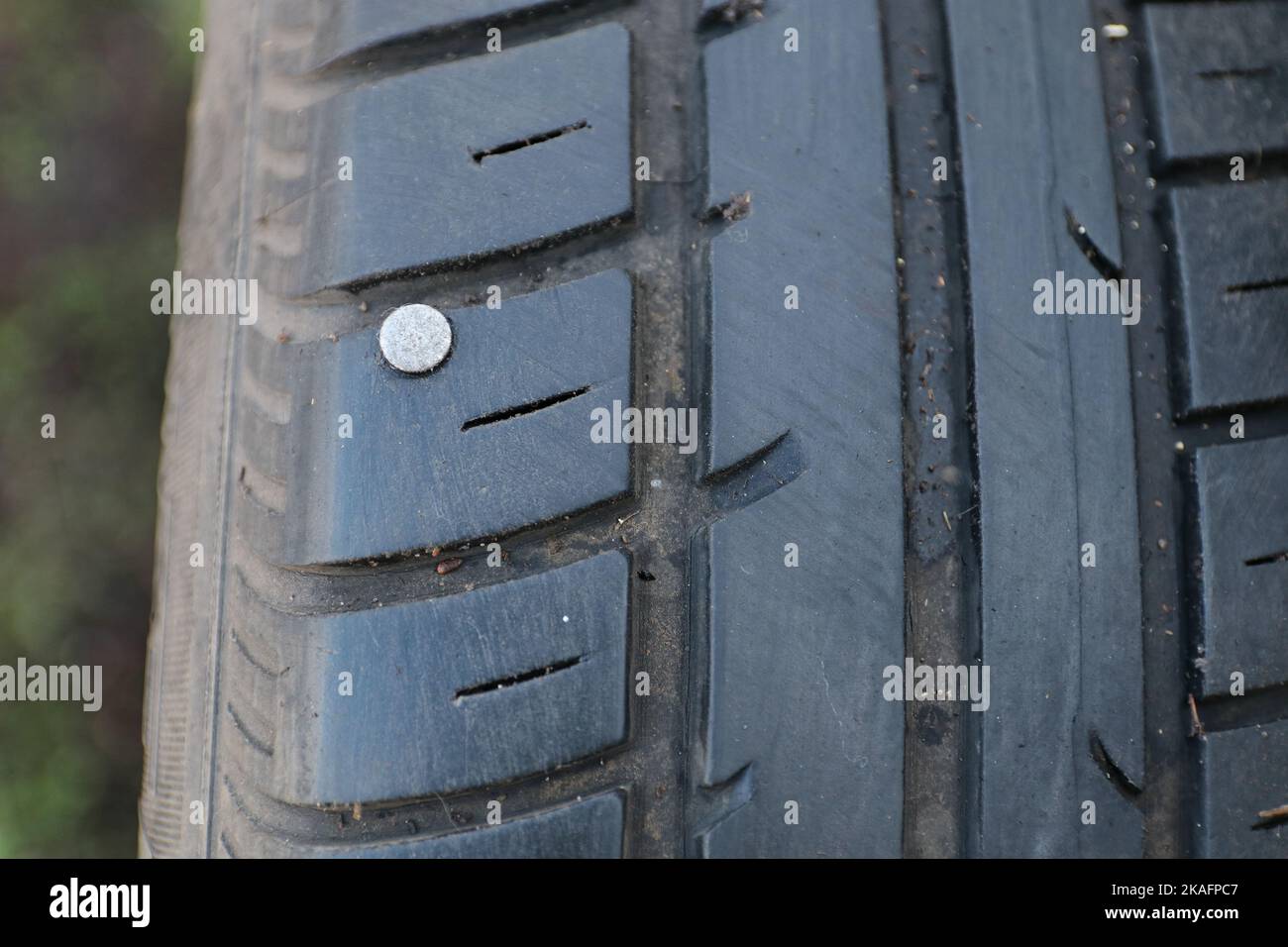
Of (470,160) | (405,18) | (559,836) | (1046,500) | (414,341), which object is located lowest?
(559,836)

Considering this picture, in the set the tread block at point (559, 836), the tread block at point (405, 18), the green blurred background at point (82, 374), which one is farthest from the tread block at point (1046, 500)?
the green blurred background at point (82, 374)

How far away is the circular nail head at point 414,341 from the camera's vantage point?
0.92m

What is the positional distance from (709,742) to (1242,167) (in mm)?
720

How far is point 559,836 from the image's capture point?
90 centimetres

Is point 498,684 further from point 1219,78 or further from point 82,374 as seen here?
point 82,374

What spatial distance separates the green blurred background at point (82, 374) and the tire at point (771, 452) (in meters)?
0.61

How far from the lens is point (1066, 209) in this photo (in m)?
0.97

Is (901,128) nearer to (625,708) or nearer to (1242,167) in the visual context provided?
(1242,167)

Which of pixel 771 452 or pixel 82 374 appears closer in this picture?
pixel 771 452

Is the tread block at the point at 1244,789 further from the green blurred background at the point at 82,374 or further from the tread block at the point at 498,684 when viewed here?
the green blurred background at the point at 82,374

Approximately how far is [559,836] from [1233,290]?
763mm

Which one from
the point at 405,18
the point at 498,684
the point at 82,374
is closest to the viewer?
the point at 498,684

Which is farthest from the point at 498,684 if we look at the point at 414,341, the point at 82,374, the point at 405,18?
the point at 82,374

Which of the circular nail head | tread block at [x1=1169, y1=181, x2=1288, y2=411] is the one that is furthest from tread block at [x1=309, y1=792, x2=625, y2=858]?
tread block at [x1=1169, y1=181, x2=1288, y2=411]
